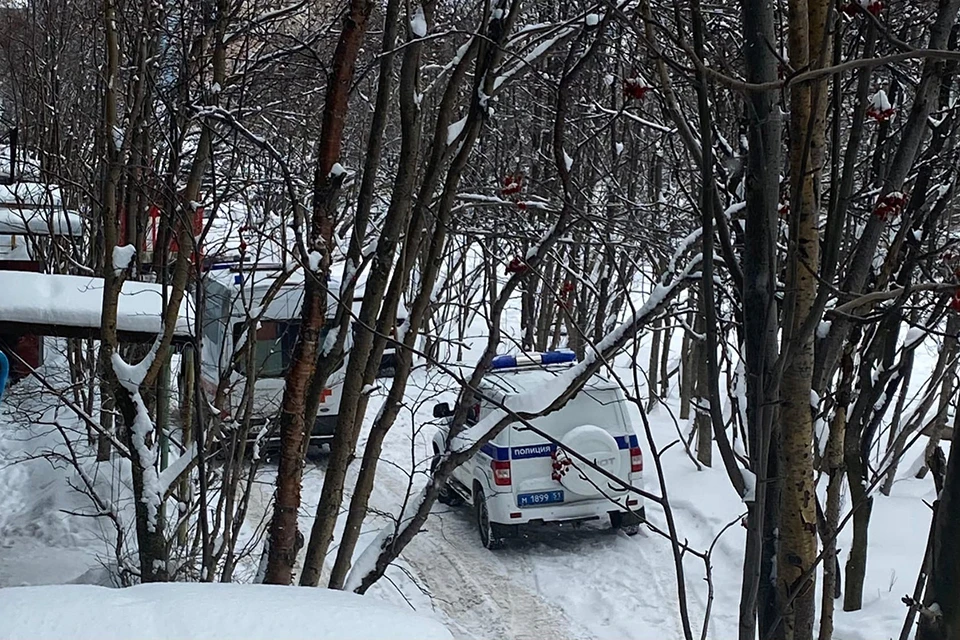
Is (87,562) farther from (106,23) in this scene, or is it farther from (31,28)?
(31,28)

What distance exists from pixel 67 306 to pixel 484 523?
5339mm

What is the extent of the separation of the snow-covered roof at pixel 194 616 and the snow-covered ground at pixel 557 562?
5441mm

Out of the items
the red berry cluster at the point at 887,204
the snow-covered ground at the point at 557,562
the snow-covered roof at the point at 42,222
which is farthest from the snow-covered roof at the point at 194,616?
the snow-covered roof at the point at 42,222

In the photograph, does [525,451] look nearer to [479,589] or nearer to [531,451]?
[531,451]

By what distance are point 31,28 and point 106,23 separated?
27.0ft

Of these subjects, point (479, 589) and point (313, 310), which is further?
point (479, 589)

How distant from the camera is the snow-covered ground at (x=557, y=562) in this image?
29.5ft

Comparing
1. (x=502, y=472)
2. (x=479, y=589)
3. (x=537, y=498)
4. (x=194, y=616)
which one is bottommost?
(x=479, y=589)

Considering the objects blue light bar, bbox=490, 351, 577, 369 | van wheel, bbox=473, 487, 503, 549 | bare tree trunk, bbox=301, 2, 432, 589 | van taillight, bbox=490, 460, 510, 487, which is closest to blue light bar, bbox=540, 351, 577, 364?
blue light bar, bbox=490, 351, 577, 369

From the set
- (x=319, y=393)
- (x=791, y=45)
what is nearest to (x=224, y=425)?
(x=319, y=393)

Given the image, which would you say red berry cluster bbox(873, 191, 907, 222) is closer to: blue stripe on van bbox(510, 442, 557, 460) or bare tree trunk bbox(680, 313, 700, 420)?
blue stripe on van bbox(510, 442, 557, 460)

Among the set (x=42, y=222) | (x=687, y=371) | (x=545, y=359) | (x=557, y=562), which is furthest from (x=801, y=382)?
(x=687, y=371)

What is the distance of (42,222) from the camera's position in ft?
44.3

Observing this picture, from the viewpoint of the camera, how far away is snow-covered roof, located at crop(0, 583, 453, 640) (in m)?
2.04
